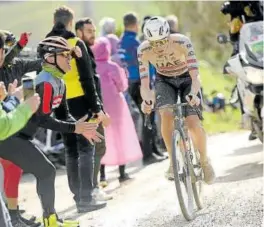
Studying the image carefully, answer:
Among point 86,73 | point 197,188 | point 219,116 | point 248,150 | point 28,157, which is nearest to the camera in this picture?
point 28,157

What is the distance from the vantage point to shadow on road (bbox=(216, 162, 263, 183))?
9570mm

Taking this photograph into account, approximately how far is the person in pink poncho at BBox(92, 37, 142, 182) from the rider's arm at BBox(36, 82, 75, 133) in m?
2.75

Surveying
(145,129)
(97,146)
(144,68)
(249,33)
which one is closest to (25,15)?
(145,129)

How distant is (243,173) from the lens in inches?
392

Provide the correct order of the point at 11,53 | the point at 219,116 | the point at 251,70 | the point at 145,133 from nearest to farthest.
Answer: the point at 11,53 → the point at 251,70 → the point at 145,133 → the point at 219,116

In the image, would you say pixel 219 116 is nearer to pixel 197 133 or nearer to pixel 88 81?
pixel 88 81

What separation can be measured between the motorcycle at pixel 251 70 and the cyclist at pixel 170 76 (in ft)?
7.78

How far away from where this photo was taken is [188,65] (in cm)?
763

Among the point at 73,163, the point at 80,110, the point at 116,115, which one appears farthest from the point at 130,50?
the point at 73,163

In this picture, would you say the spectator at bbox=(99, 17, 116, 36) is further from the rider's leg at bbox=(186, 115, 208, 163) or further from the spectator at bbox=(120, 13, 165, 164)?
the rider's leg at bbox=(186, 115, 208, 163)

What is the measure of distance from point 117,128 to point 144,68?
8.06 ft

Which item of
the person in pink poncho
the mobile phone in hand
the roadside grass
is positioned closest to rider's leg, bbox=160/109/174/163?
the mobile phone in hand

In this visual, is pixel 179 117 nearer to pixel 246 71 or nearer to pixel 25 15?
pixel 246 71

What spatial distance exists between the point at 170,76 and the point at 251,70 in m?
2.45
